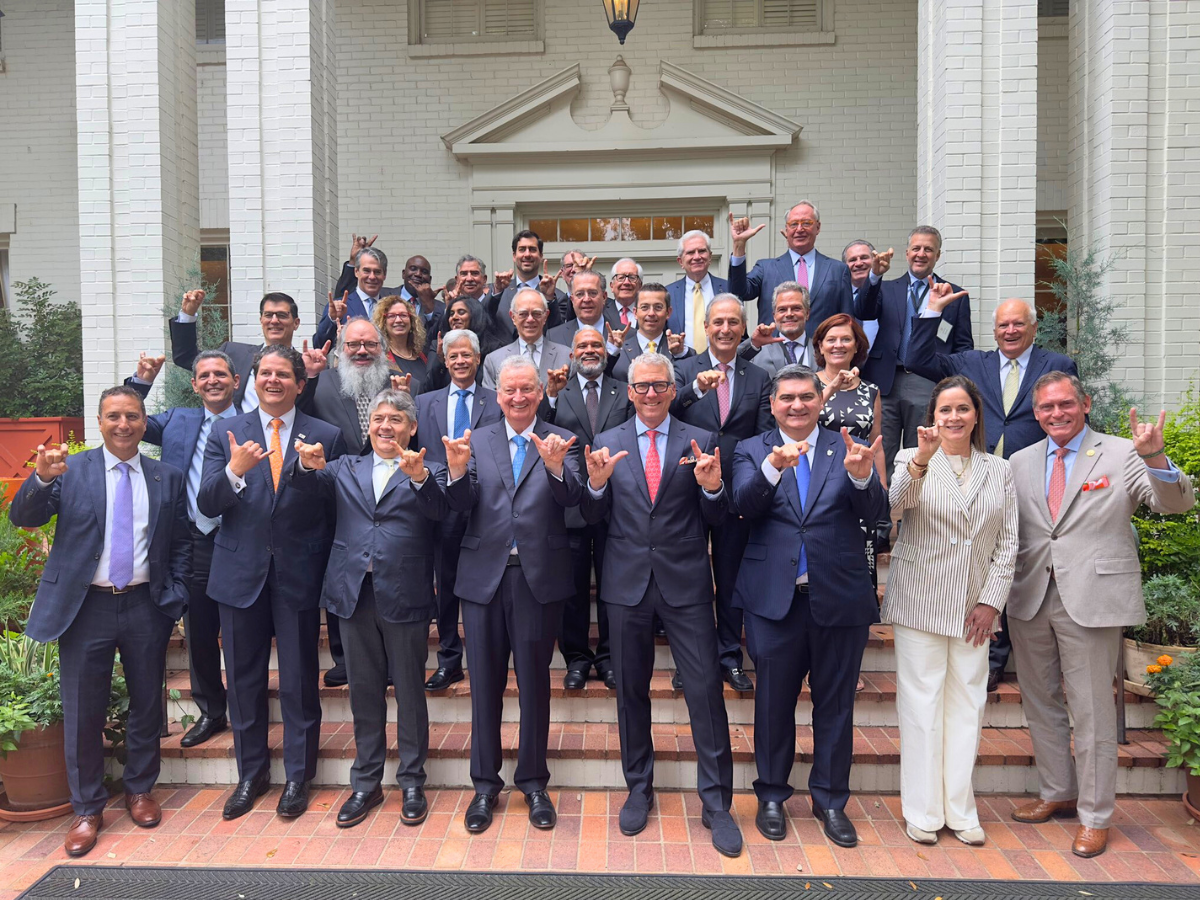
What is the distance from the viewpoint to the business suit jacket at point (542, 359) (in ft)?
17.6

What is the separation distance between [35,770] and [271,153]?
5.37 m

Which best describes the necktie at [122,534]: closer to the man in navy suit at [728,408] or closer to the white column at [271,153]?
the man in navy suit at [728,408]

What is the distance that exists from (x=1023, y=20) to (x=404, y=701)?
7073mm

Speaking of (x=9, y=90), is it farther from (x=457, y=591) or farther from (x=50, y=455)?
(x=457, y=591)

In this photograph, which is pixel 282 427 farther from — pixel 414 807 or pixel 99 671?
pixel 414 807

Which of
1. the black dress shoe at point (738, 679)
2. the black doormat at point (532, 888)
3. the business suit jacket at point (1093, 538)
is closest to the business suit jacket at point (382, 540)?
the black doormat at point (532, 888)

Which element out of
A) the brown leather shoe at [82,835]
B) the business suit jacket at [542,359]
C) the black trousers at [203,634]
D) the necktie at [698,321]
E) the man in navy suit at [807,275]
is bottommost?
the brown leather shoe at [82,835]

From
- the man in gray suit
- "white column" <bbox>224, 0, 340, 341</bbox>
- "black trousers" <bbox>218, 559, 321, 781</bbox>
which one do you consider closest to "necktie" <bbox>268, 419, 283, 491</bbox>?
"black trousers" <bbox>218, 559, 321, 781</bbox>

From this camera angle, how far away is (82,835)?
4051mm

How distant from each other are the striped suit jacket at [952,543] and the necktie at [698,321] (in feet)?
6.90

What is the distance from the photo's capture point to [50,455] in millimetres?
3951

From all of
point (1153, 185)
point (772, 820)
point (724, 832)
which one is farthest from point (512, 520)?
point (1153, 185)

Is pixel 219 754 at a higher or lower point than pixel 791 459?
lower

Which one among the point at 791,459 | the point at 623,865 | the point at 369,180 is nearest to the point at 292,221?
the point at 369,180
